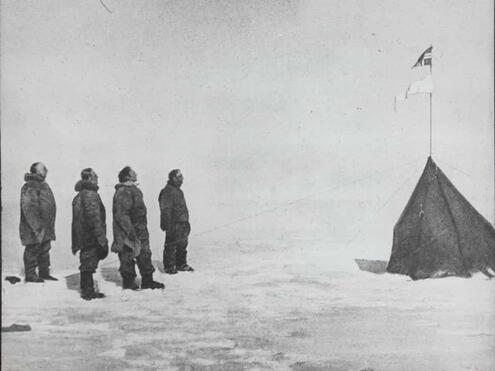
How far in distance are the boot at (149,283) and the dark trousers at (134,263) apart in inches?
1.1

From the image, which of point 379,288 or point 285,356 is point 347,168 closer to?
point 379,288

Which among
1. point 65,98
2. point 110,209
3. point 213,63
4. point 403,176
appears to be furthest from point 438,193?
point 65,98

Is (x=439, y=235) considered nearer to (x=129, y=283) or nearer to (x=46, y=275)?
(x=129, y=283)

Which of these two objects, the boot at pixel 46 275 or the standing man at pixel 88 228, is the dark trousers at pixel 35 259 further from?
the standing man at pixel 88 228

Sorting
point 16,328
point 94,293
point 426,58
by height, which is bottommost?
point 16,328

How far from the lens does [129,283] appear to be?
13.2 ft

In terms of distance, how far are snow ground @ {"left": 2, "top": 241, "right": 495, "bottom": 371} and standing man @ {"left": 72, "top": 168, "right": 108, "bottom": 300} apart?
18 cm

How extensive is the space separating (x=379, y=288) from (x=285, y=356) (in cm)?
84

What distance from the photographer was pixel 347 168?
394cm

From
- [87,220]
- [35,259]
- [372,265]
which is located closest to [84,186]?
[87,220]

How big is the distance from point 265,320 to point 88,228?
4.64ft

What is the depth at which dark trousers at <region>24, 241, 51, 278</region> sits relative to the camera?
3.97 meters

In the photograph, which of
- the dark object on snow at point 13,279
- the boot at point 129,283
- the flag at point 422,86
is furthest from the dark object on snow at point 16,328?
the flag at point 422,86

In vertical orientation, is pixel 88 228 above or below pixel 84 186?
below
